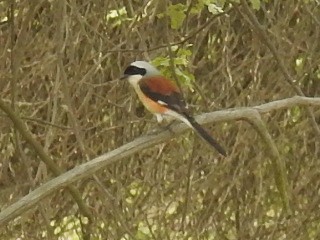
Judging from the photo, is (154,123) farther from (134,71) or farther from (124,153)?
(124,153)

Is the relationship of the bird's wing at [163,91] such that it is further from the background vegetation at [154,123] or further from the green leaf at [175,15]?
the background vegetation at [154,123]

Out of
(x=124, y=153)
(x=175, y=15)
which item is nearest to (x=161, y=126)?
(x=175, y=15)

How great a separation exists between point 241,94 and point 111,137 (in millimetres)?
845

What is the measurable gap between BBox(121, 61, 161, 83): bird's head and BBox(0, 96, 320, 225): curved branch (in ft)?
1.29

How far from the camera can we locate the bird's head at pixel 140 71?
11.7 feet

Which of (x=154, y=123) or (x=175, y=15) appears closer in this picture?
(x=175, y=15)

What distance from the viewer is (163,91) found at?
3521 millimetres

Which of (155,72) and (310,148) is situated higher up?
(155,72)

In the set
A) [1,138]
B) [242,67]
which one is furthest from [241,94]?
[1,138]

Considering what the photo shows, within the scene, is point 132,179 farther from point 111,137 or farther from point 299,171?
point 299,171

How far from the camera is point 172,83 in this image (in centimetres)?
356

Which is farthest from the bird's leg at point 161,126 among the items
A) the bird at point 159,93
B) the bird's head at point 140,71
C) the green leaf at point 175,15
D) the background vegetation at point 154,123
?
the background vegetation at point 154,123

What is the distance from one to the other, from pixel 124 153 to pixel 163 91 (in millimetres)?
944

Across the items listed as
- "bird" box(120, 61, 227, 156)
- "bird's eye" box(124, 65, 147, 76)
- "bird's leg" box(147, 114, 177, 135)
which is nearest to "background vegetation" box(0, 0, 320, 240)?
"bird's eye" box(124, 65, 147, 76)
